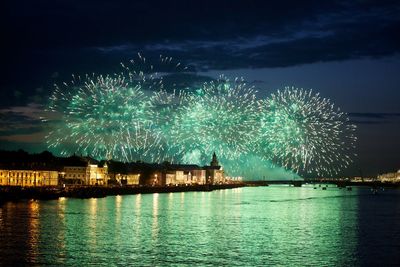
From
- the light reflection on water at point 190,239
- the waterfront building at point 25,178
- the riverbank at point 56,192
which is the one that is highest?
the waterfront building at point 25,178

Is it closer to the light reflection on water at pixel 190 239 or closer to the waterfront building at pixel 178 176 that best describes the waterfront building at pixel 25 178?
the waterfront building at pixel 178 176

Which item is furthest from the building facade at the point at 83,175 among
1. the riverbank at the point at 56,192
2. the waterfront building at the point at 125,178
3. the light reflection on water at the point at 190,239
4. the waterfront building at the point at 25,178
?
the light reflection on water at the point at 190,239

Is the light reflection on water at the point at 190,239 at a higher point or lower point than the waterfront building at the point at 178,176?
lower

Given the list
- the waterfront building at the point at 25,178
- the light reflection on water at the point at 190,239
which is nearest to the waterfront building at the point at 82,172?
the waterfront building at the point at 25,178

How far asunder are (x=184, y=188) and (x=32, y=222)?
350 feet

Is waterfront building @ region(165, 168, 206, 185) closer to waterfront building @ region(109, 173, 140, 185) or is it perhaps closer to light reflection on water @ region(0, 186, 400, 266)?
waterfront building @ region(109, 173, 140, 185)

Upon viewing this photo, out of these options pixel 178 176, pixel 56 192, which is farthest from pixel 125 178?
pixel 56 192

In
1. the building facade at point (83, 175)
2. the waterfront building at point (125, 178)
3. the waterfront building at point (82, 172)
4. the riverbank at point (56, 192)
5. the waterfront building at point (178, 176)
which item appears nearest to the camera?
the riverbank at point (56, 192)

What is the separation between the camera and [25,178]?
116688mm

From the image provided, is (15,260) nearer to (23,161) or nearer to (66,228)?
(66,228)

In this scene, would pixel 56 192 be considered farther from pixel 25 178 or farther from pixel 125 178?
pixel 125 178

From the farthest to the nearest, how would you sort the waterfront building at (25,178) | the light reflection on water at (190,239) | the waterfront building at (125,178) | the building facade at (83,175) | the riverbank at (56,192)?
1. the waterfront building at (125,178)
2. the building facade at (83,175)
3. the waterfront building at (25,178)
4. the riverbank at (56,192)
5. the light reflection on water at (190,239)

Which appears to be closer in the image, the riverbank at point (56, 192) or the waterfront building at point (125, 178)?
the riverbank at point (56, 192)

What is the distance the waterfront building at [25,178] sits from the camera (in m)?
115
